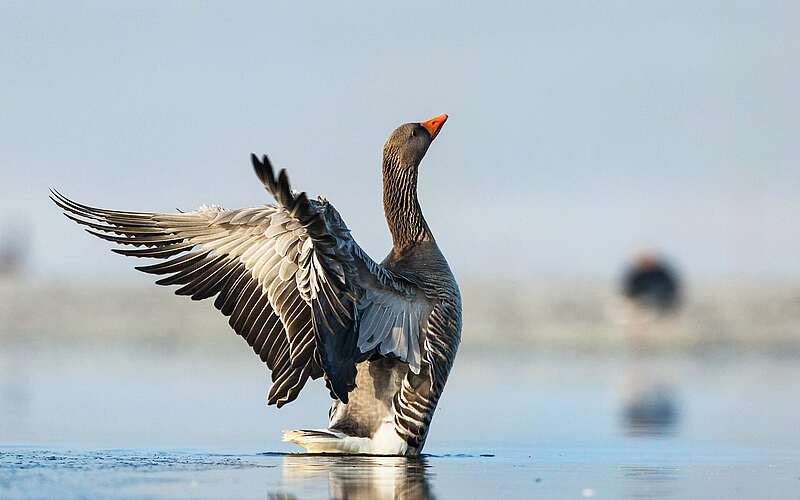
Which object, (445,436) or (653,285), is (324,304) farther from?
(653,285)

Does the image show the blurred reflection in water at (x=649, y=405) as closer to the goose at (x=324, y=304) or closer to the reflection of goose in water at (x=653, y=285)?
the goose at (x=324, y=304)

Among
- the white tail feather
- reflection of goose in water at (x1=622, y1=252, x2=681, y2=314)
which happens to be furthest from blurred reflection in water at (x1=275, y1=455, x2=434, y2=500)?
reflection of goose in water at (x1=622, y1=252, x2=681, y2=314)

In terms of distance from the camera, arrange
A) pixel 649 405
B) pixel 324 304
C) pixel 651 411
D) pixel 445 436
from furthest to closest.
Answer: pixel 649 405
pixel 651 411
pixel 445 436
pixel 324 304

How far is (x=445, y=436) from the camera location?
1341 cm

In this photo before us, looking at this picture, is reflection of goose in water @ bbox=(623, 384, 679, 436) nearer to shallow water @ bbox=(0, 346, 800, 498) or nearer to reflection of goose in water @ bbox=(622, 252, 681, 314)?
shallow water @ bbox=(0, 346, 800, 498)

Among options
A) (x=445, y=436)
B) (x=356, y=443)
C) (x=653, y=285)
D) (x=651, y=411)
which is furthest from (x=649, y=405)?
(x=653, y=285)

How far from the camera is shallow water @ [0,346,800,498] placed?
380 inches

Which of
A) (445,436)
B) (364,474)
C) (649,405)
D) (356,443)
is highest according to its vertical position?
(649,405)

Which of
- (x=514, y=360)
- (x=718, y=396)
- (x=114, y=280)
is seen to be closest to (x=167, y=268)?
(x=718, y=396)

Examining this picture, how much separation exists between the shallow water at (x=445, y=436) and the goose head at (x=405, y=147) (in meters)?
2.28

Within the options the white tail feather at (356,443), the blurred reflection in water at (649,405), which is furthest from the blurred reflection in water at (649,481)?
the blurred reflection in water at (649,405)

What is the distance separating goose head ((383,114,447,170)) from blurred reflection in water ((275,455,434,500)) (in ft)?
8.75

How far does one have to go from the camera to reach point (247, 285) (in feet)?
36.6

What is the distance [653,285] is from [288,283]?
20409 millimetres
